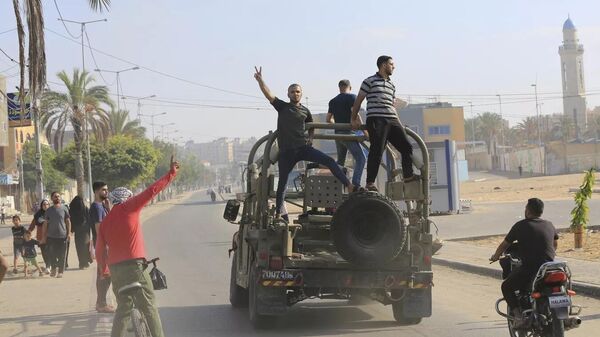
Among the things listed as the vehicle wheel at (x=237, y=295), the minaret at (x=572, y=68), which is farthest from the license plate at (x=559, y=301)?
the minaret at (x=572, y=68)

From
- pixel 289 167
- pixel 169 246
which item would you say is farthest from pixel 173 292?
pixel 169 246

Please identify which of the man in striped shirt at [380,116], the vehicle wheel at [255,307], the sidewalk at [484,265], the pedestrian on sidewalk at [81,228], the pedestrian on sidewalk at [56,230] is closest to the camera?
the vehicle wheel at [255,307]

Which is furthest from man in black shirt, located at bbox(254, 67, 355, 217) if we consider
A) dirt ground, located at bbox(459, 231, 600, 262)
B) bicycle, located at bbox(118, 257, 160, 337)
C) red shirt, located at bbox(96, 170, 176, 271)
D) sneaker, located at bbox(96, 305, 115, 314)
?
dirt ground, located at bbox(459, 231, 600, 262)

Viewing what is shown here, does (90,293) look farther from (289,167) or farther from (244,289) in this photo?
(289,167)

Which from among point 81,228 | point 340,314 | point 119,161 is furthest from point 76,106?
point 340,314

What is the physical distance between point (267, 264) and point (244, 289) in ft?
6.75

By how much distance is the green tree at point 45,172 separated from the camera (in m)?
76.2

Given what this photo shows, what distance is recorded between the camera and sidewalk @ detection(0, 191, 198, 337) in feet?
33.4

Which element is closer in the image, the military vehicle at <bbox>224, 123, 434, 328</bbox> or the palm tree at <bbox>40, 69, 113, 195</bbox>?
the military vehicle at <bbox>224, 123, 434, 328</bbox>

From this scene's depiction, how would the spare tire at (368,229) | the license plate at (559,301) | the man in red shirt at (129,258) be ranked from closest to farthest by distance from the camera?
the license plate at (559,301)
the man in red shirt at (129,258)
the spare tire at (368,229)

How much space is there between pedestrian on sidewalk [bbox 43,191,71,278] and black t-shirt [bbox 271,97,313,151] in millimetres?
7863

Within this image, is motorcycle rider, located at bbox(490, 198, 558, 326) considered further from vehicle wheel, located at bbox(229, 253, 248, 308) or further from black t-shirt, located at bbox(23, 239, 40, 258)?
black t-shirt, located at bbox(23, 239, 40, 258)

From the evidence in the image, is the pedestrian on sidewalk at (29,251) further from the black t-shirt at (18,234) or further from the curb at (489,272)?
the curb at (489,272)

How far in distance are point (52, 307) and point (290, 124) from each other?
4958 mm
